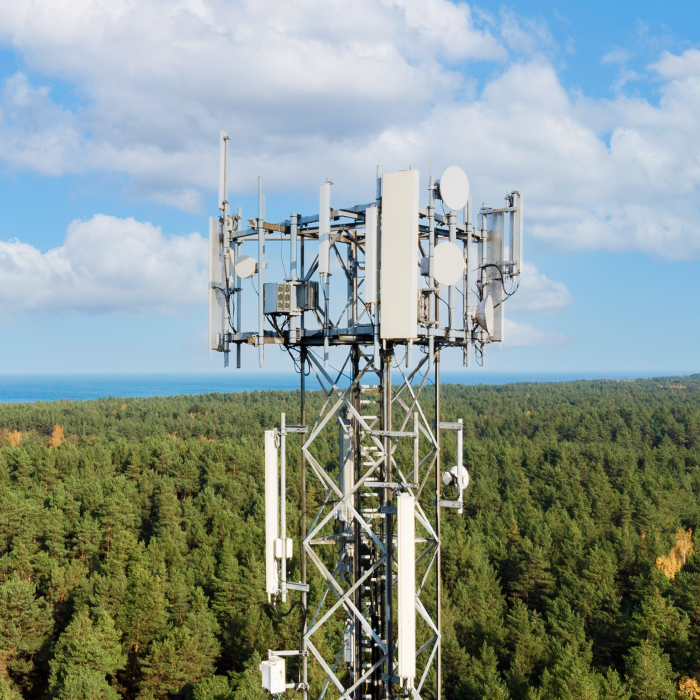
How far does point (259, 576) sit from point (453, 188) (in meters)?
33.7

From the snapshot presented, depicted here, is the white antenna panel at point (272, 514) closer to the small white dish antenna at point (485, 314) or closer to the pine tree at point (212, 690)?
the small white dish antenna at point (485, 314)

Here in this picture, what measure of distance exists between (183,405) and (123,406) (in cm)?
1194

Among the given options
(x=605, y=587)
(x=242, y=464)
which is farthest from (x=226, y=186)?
(x=242, y=464)

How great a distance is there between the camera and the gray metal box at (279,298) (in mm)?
14133

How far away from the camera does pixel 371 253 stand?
42.5 feet

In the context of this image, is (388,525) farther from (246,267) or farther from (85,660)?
(85,660)

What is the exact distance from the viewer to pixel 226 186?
15.3 m

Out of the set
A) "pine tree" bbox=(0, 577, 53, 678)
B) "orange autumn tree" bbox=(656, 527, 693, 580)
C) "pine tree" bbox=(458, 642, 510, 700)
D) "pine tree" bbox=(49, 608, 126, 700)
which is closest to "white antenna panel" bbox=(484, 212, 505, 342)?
"pine tree" bbox=(458, 642, 510, 700)

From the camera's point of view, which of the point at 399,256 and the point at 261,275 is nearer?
the point at 399,256

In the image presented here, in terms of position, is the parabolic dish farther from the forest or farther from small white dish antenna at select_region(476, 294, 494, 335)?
the forest

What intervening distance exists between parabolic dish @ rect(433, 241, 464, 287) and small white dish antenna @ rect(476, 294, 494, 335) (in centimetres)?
132

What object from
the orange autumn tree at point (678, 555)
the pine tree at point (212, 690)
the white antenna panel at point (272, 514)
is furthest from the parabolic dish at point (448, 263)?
the orange autumn tree at point (678, 555)

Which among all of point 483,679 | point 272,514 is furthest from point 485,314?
point 483,679

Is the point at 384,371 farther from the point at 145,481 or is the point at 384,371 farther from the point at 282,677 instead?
the point at 145,481
